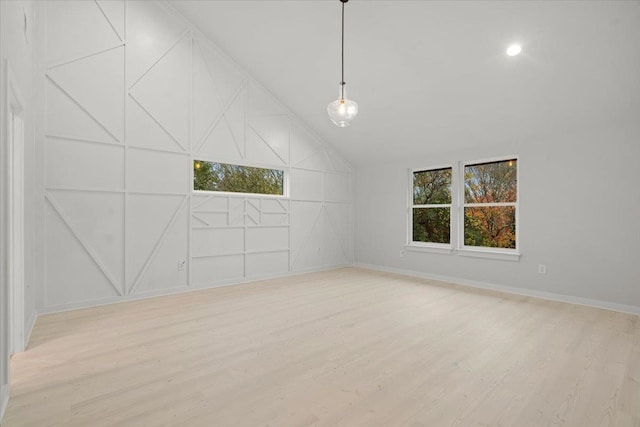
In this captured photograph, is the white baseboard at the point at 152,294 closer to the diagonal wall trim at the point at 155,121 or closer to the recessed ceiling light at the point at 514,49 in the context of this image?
the diagonal wall trim at the point at 155,121

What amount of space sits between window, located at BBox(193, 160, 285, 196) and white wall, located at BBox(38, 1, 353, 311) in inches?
6.2

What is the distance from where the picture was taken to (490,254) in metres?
5.32

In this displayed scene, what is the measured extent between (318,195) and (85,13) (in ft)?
15.2

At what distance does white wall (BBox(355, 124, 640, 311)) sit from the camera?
4074 millimetres

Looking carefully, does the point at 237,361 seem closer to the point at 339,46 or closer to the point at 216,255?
the point at 216,255

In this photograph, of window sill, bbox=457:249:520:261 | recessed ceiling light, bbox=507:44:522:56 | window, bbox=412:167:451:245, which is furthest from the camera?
window, bbox=412:167:451:245

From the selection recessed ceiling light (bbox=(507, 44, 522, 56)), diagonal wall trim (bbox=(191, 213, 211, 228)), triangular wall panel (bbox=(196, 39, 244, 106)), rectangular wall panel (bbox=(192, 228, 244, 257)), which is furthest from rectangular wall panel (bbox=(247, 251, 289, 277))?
recessed ceiling light (bbox=(507, 44, 522, 56))

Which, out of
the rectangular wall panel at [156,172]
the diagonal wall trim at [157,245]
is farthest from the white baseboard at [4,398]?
the rectangular wall panel at [156,172]

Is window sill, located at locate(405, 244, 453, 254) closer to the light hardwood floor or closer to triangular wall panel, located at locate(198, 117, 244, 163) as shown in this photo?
the light hardwood floor

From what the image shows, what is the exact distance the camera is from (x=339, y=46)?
464 centimetres

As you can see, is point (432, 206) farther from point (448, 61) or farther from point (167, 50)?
point (167, 50)

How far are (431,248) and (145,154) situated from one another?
16.8ft

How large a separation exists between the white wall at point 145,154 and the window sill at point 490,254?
10.6 ft

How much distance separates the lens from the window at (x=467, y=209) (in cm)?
528
